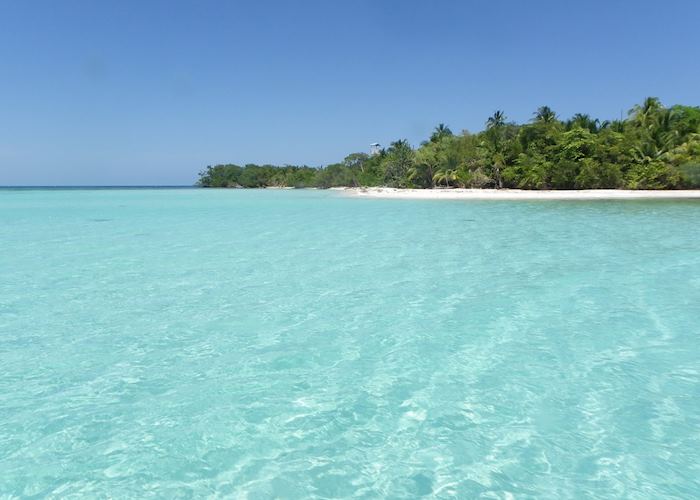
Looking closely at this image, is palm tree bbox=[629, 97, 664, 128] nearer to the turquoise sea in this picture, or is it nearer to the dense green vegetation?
the dense green vegetation

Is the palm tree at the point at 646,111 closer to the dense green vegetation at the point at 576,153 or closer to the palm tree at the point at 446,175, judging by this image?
the dense green vegetation at the point at 576,153

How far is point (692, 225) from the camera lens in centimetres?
1638

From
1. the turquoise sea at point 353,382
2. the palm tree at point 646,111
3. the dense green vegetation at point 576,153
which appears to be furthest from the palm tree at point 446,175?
the turquoise sea at point 353,382

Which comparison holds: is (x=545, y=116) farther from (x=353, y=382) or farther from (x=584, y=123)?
(x=353, y=382)

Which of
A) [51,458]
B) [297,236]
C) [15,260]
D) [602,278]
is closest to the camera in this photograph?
[51,458]

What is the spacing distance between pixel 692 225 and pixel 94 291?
18.3 metres

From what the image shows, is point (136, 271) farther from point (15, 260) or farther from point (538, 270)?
point (538, 270)

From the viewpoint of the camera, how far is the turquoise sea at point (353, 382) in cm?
287

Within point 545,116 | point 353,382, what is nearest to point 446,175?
point 545,116

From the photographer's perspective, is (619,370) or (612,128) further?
(612,128)

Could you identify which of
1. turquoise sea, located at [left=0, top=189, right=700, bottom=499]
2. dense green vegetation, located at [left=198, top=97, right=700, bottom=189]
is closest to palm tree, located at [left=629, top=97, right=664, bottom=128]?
dense green vegetation, located at [left=198, top=97, right=700, bottom=189]

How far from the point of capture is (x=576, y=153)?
125 ft

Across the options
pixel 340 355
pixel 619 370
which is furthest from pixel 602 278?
pixel 340 355

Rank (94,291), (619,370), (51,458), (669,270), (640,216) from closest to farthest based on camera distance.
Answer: (51,458) → (619,370) → (94,291) → (669,270) → (640,216)
